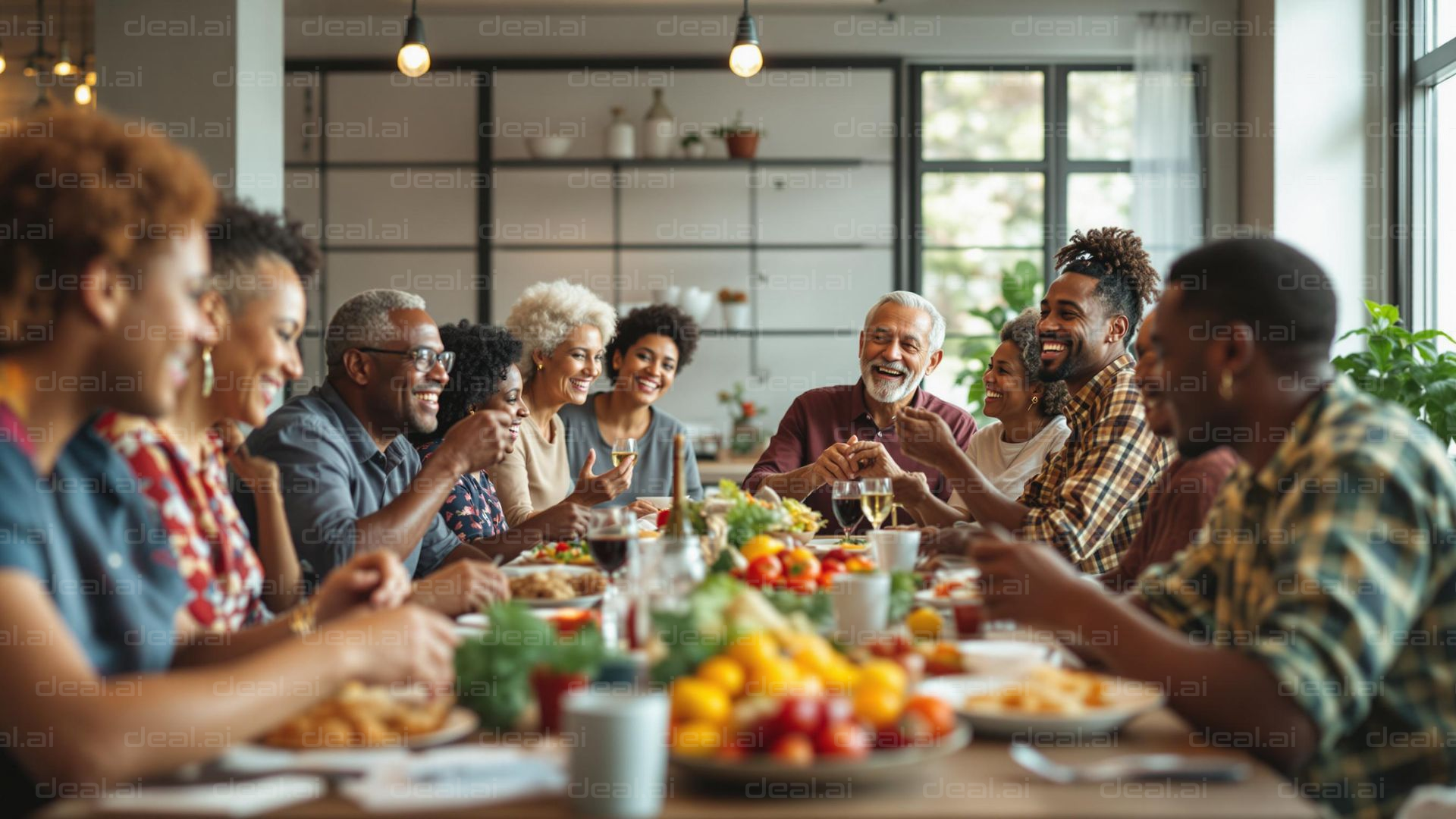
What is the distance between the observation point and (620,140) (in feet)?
20.2

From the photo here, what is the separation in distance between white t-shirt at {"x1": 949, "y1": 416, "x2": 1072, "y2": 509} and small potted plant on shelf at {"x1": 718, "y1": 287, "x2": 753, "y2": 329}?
2.55 meters

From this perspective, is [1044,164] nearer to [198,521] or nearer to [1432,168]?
[1432,168]

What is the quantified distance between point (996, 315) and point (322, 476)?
4.28 meters

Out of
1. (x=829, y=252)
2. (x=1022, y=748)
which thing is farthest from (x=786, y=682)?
(x=829, y=252)

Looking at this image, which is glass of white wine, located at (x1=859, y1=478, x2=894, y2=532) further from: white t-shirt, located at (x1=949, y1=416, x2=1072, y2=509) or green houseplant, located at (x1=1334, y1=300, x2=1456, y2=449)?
green houseplant, located at (x1=1334, y1=300, x2=1456, y2=449)

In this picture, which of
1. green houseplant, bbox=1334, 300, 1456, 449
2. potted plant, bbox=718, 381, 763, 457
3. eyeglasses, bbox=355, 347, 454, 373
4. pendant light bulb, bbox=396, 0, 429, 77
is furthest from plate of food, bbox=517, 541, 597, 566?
potted plant, bbox=718, 381, 763, 457

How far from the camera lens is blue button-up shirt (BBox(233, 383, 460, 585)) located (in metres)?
2.40

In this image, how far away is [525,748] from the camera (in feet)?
3.88

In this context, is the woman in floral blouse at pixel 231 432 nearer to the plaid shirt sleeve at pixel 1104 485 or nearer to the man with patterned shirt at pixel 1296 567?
the man with patterned shirt at pixel 1296 567

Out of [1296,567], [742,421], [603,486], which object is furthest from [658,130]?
[1296,567]

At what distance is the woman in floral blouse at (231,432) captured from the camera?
5.22 ft

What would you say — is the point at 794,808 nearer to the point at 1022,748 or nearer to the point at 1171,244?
the point at 1022,748

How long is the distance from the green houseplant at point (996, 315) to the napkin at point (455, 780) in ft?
15.9

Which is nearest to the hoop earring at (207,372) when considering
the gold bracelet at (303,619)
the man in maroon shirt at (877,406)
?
the gold bracelet at (303,619)
